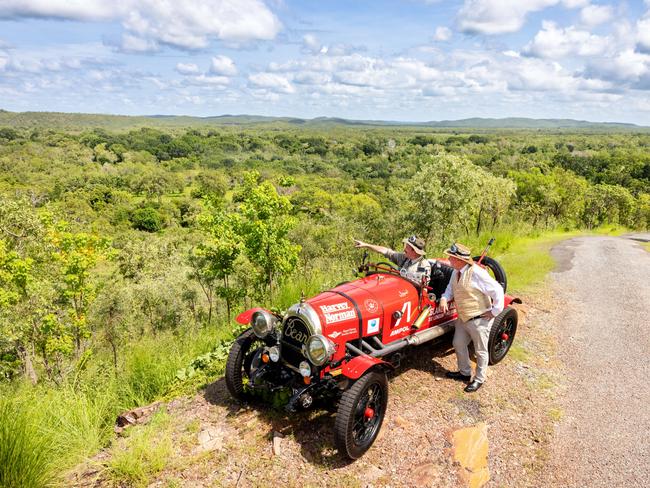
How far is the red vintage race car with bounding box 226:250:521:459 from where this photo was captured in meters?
4.51

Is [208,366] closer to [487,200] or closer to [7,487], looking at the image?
[7,487]

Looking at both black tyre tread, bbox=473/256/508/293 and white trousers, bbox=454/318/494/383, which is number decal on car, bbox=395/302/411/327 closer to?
white trousers, bbox=454/318/494/383

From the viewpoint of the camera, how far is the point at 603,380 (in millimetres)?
6277

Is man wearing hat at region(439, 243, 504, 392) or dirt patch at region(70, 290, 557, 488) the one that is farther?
man wearing hat at region(439, 243, 504, 392)

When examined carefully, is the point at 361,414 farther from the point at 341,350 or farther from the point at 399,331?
the point at 399,331

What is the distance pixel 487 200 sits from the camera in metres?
29.7

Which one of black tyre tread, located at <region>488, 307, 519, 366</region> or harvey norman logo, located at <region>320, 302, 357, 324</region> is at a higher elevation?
harvey norman logo, located at <region>320, 302, 357, 324</region>

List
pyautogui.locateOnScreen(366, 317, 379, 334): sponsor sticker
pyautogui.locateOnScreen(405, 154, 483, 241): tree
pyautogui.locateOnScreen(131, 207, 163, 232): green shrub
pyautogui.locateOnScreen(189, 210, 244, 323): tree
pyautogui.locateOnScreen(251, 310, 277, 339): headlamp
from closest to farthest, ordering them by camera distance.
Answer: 1. pyautogui.locateOnScreen(251, 310, 277, 339): headlamp
2. pyautogui.locateOnScreen(366, 317, 379, 334): sponsor sticker
3. pyautogui.locateOnScreen(189, 210, 244, 323): tree
4. pyautogui.locateOnScreen(405, 154, 483, 241): tree
5. pyautogui.locateOnScreen(131, 207, 163, 232): green shrub

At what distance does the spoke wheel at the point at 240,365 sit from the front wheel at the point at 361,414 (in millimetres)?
1390

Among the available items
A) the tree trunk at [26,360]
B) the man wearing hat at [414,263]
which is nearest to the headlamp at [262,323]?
the man wearing hat at [414,263]

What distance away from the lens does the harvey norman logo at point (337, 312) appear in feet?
16.0

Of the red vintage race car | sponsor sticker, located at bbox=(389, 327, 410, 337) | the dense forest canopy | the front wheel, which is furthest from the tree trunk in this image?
the front wheel

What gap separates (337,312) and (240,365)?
1.41m

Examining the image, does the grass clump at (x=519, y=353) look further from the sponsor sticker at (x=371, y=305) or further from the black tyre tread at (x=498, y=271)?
the sponsor sticker at (x=371, y=305)
